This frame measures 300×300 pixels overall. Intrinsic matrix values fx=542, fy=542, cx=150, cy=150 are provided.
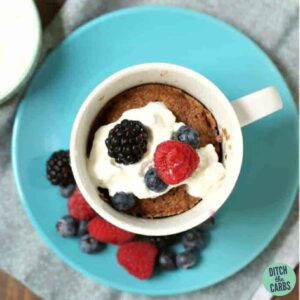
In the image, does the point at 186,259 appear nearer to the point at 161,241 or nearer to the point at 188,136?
the point at 161,241

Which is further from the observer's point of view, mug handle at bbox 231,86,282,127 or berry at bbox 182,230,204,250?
berry at bbox 182,230,204,250

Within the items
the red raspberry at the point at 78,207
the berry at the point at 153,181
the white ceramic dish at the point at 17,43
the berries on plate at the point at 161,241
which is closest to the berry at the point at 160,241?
the berries on plate at the point at 161,241

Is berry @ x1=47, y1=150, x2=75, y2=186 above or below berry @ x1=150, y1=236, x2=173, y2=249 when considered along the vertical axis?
above

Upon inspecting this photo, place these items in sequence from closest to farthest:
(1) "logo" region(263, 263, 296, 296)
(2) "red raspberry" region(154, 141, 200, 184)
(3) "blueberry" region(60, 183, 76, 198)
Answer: (2) "red raspberry" region(154, 141, 200, 184)
(1) "logo" region(263, 263, 296, 296)
(3) "blueberry" region(60, 183, 76, 198)

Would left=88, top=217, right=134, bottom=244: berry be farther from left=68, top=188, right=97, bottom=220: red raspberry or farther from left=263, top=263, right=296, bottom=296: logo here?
left=263, top=263, right=296, bottom=296: logo

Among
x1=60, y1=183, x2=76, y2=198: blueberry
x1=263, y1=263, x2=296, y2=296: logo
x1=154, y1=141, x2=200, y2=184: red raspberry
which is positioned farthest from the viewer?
x1=60, y1=183, x2=76, y2=198: blueberry

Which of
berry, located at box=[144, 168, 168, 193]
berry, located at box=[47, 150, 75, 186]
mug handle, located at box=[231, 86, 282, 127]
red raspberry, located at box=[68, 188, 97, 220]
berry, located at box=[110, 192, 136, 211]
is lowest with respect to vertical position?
red raspberry, located at box=[68, 188, 97, 220]

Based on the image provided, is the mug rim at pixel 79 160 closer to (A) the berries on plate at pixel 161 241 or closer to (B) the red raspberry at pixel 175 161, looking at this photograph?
(B) the red raspberry at pixel 175 161

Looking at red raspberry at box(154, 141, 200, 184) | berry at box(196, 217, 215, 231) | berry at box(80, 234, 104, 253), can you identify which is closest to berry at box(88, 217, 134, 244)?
berry at box(80, 234, 104, 253)
